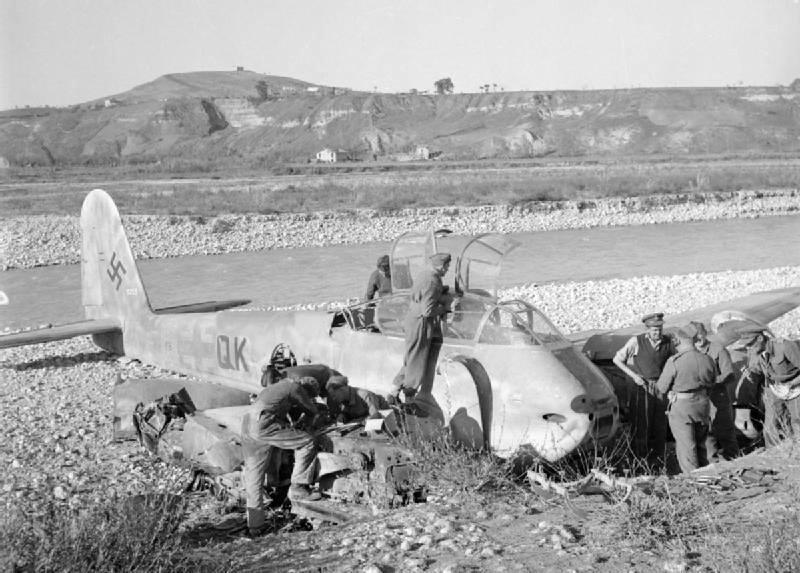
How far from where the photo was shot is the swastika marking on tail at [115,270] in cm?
1483

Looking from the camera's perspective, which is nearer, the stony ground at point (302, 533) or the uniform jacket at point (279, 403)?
the stony ground at point (302, 533)

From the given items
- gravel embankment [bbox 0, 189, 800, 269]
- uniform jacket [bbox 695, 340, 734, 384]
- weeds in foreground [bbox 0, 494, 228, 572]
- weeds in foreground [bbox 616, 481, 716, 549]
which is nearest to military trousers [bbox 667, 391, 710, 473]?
uniform jacket [bbox 695, 340, 734, 384]

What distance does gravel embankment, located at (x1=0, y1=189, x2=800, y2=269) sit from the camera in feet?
113

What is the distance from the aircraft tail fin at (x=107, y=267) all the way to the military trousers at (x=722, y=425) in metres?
8.91

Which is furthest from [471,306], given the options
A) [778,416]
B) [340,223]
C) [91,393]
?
[340,223]

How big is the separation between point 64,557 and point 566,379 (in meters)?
4.63

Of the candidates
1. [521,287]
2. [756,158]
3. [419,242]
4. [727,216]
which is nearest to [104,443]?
[419,242]

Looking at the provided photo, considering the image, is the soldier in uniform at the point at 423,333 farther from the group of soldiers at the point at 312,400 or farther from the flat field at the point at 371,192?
the flat field at the point at 371,192

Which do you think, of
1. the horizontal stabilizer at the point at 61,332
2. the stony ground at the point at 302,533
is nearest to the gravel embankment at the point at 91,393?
the stony ground at the point at 302,533

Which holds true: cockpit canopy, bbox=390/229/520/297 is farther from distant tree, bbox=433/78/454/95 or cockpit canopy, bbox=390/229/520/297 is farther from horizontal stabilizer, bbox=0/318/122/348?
distant tree, bbox=433/78/454/95

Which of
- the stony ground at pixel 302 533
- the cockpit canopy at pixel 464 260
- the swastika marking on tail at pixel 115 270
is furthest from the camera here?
the swastika marking on tail at pixel 115 270

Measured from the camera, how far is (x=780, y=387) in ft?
30.5

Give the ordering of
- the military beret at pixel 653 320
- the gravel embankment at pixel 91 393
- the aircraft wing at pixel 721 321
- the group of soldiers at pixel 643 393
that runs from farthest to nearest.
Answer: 1. the aircraft wing at pixel 721 321
2. the military beret at pixel 653 320
3. the gravel embankment at pixel 91 393
4. the group of soldiers at pixel 643 393

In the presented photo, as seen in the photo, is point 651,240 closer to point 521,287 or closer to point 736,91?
point 521,287
